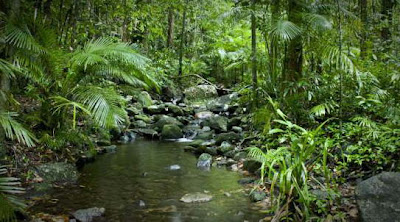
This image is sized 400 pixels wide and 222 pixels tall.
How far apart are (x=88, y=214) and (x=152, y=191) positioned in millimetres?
1109

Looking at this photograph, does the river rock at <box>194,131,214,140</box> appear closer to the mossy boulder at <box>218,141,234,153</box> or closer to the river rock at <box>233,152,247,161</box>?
the mossy boulder at <box>218,141,234,153</box>

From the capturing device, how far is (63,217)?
3.63m

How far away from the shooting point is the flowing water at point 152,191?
152 inches

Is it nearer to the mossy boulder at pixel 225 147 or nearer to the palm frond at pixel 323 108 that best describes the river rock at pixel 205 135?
the mossy boulder at pixel 225 147

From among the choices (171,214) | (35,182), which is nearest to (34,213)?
(35,182)

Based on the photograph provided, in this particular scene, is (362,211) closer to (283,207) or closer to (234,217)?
(283,207)

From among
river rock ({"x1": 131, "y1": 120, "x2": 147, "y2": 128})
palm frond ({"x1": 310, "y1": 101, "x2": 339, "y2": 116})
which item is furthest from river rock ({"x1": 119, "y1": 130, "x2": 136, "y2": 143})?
palm frond ({"x1": 310, "y1": 101, "x2": 339, "y2": 116})

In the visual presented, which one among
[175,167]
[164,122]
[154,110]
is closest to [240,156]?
[175,167]

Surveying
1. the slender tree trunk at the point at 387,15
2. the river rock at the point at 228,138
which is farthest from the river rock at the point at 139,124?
the slender tree trunk at the point at 387,15

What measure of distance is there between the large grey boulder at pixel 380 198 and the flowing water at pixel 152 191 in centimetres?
110

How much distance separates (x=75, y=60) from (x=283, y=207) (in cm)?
361

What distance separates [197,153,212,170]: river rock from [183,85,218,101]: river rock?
6.61 metres

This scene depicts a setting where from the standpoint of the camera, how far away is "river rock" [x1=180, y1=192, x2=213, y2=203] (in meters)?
4.26

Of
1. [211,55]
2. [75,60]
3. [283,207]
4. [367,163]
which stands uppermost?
[211,55]
